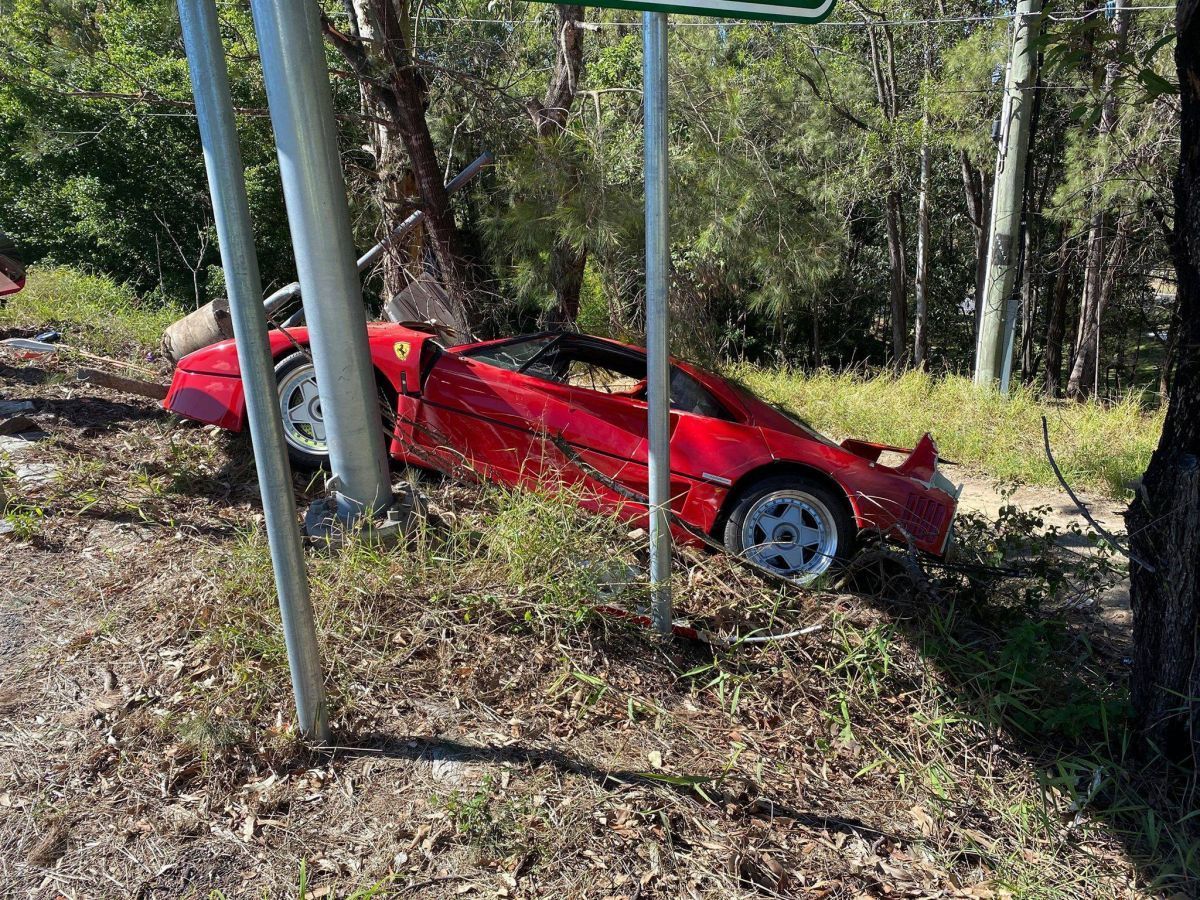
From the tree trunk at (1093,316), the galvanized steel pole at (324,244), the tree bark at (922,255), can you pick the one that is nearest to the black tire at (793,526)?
the galvanized steel pole at (324,244)

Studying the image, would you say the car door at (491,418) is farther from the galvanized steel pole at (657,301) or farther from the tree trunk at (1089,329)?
the tree trunk at (1089,329)

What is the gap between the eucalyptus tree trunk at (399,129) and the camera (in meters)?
8.70

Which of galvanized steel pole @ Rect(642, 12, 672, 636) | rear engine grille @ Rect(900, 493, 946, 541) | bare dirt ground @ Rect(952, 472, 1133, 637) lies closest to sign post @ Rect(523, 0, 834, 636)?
galvanized steel pole @ Rect(642, 12, 672, 636)

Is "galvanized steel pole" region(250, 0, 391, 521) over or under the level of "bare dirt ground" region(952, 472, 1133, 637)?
over

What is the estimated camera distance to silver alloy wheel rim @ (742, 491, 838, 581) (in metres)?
5.09

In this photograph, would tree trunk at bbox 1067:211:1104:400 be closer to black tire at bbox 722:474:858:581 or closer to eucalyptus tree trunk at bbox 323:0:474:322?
eucalyptus tree trunk at bbox 323:0:474:322

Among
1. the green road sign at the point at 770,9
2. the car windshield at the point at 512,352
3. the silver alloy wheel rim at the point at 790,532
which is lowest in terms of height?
the silver alloy wheel rim at the point at 790,532

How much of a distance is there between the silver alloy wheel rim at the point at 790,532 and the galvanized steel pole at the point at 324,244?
2.10 m

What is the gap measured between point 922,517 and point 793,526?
2.44 ft

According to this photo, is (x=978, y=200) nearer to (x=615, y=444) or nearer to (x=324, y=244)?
(x=615, y=444)

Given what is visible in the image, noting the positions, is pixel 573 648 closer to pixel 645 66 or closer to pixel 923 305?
pixel 645 66

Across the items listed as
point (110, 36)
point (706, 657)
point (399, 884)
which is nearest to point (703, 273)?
point (706, 657)

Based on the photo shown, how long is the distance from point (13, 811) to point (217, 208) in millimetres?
1996

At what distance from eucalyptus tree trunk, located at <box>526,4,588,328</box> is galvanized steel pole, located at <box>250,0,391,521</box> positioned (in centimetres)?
510
